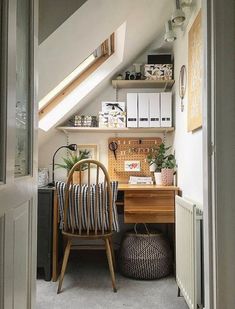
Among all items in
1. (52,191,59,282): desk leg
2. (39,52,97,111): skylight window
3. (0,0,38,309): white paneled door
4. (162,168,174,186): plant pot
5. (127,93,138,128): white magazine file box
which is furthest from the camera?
(127,93,138,128): white magazine file box

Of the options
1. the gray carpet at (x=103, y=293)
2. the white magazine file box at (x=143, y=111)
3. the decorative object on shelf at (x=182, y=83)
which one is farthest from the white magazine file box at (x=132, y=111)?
the gray carpet at (x=103, y=293)

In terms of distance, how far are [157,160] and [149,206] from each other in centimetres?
57

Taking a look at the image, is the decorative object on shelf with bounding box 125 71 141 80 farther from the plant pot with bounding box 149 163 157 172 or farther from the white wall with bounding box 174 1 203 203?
the plant pot with bounding box 149 163 157 172

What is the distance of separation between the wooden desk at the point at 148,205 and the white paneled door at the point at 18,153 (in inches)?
49.7

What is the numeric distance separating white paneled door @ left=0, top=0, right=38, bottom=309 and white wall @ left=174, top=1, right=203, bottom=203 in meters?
1.18

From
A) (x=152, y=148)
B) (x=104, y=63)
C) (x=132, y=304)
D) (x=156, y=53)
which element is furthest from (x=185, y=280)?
(x=156, y=53)

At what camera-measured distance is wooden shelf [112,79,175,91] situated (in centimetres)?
292

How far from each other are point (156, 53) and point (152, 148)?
1.05 m

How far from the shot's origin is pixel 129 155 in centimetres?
314

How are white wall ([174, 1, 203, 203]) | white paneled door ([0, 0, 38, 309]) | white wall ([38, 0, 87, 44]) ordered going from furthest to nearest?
white wall ([174, 1, 203, 203]), white wall ([38, 0, 87, 44]), white paneled door ([0, 0, 38, 309])

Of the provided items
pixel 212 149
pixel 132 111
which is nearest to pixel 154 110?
pixel 132 111

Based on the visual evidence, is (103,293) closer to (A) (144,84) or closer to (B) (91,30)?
(B) (91,30)

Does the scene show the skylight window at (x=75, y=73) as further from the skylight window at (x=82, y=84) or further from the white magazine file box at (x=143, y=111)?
the white magazine file box at (x=143, y=111)

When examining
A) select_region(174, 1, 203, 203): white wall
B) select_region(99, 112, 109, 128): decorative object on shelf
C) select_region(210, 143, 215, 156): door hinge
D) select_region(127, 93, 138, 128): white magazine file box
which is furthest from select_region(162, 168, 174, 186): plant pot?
select_region(210, 143, 215, 156): door hinge
